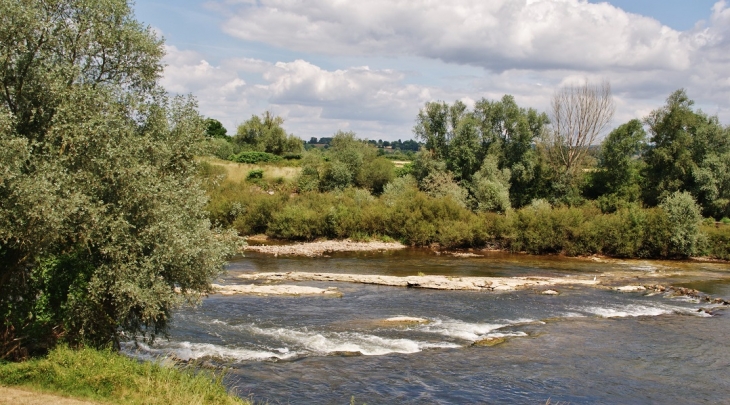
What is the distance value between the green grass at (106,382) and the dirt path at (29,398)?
0.21 metres

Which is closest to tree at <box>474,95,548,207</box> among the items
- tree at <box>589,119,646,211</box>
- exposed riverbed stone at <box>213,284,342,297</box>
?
tree at <box>589,119,646,211</box>

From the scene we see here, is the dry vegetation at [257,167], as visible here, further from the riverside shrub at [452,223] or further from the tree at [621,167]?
the tree at [621,167]

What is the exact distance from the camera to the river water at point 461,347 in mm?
17016

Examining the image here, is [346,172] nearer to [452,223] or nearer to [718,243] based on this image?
[452,223]

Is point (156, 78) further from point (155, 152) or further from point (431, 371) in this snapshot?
point (431, 371)

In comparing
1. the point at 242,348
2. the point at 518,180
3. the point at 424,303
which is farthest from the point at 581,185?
the point at 242,348

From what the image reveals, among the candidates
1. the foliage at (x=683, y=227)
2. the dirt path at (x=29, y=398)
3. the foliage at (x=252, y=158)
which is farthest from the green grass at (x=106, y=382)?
the foliage at (x=252, y=158)

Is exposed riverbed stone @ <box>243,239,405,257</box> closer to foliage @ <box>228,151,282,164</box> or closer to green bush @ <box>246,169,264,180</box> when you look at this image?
green bush @ <box>246,169,264,180</box>

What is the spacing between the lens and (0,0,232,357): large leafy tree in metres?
13.7

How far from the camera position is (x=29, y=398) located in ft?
40.8

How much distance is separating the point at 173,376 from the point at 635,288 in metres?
28.0

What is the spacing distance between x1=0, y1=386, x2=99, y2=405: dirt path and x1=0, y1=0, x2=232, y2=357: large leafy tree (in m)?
1.96

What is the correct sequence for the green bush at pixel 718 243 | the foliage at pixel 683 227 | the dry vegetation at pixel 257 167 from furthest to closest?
the dry vegetation at pixel 257 167, the green bush at pixel 718 243, the foliage at pixel 683 227

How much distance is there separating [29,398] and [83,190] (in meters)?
4.75
